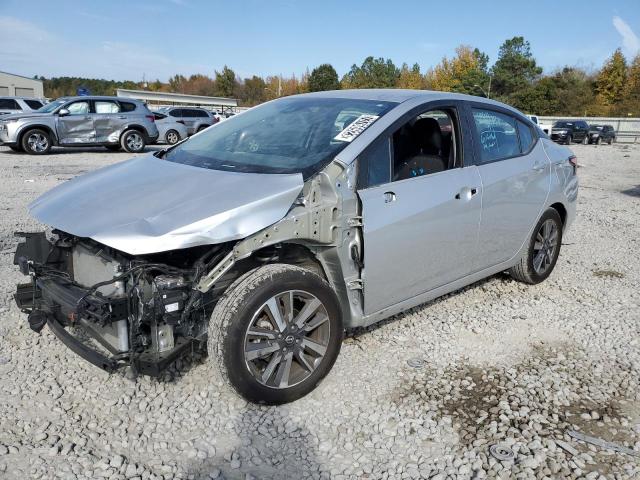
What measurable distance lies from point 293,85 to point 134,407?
107891 mm

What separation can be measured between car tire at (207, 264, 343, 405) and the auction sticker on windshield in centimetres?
89

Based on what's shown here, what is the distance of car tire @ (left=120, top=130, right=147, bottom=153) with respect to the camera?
16531 millimetres

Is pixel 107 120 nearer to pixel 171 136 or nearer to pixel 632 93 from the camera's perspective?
pixel 171 136

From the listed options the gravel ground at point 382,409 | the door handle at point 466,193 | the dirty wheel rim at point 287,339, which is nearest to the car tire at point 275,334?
the dirty wheel rim at point 287,339

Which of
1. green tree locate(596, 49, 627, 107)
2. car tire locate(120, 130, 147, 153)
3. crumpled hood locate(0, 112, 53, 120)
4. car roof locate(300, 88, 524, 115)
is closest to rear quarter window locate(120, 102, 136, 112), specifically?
car tire locate(120, 130, 147, 153)

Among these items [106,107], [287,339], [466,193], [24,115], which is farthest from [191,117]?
[287,339]

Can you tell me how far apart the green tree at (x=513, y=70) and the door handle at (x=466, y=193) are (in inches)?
2834

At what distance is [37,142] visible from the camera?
15.5 metres

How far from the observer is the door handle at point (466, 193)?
3765 millimetres

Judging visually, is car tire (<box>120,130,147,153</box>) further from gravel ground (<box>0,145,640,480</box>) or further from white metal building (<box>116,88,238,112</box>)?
white metal building (<box>116,88,238,112</box>)

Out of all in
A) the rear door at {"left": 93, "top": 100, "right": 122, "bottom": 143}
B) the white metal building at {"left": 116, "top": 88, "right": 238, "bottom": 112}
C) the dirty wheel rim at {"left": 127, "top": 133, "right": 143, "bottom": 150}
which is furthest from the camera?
the white metal building at {"left": 116, "top": 88, "right": 238, "bottom": 112}

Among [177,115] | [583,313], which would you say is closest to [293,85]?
[177,115]

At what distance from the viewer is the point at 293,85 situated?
106312 mm

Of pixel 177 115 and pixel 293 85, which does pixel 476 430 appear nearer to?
pixel 177 115
